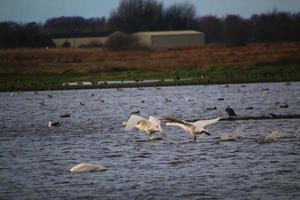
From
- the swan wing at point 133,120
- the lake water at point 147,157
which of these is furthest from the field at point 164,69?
the swan wing at point 133,120

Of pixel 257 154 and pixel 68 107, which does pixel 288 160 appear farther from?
pixel 68 107

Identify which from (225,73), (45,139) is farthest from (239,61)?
(45,139)

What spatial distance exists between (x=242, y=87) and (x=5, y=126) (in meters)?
26.9

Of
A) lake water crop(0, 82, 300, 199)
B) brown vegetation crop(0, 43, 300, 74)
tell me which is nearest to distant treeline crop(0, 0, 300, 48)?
brown vegetation crop(0, 43, 300, 74)

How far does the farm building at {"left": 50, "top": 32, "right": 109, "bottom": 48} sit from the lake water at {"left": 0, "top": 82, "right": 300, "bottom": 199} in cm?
9918

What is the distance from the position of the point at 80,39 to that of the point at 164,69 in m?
79.4

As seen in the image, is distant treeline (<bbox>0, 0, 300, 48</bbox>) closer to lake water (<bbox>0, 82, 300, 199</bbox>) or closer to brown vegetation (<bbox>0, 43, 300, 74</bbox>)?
brown vegetation (<bbox>0, 43, 300, 74</bbox>)

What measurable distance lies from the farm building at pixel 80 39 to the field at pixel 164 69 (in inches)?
2298

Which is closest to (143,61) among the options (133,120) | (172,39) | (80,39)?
(172,39)

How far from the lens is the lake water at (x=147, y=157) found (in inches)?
720

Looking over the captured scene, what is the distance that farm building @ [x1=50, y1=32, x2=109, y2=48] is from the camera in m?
145

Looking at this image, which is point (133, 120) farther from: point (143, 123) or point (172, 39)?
point (172, 39)

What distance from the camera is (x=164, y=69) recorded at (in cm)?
7375

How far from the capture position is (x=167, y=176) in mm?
20250
